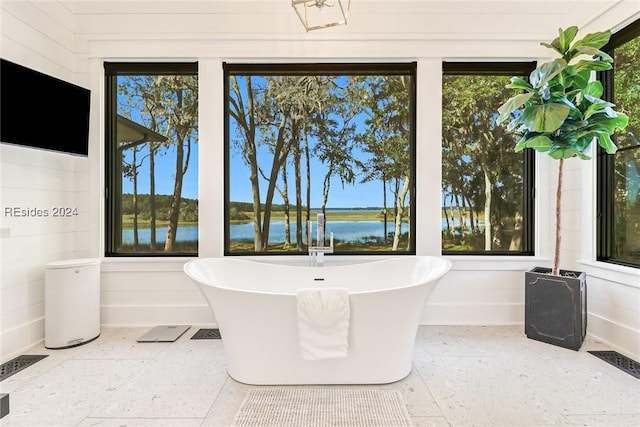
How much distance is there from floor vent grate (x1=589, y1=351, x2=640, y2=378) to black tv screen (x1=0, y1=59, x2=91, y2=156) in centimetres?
416

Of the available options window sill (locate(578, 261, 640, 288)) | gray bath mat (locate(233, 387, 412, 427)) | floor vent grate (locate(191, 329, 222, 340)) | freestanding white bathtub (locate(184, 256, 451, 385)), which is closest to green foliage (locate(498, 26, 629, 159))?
window sill (locate(578, 261, 640, 288))

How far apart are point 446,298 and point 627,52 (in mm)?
2291

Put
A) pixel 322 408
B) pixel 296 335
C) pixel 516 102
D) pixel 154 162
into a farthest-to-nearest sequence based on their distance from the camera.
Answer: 1. pixel 154 162
2. pixel 516 102
3. pixel 296 335
4. pixel 322 408

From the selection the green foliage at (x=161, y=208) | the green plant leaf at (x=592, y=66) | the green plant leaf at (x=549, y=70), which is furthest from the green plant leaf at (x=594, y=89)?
the green foliage at (x=161, y=208)

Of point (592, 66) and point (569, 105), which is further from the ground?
point (592, 66)

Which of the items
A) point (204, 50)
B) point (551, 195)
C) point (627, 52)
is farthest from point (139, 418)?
point (627, 52)

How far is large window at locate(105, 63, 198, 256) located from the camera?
118 inches

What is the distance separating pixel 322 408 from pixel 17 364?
6.72 feet

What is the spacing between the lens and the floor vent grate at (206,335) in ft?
8.63

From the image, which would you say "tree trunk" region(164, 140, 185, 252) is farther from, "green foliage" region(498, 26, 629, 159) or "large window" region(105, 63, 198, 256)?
"green foliage" region(498, 26, 629, 159)

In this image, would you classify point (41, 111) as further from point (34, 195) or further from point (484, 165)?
point (484, 165)

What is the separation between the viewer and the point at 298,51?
2896mm

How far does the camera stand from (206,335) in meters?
2.69

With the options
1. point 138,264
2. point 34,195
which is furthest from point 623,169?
point 34,195
